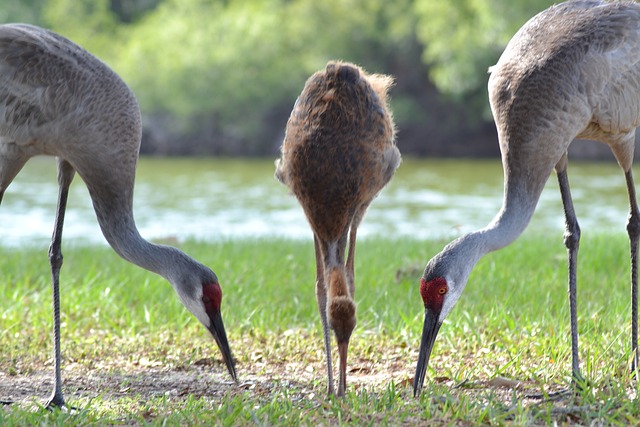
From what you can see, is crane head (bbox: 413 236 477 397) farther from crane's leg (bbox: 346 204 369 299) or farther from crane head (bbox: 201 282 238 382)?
crane head (bbox: 201 282 238 382)

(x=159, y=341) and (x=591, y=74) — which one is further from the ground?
(x=591, y=74)

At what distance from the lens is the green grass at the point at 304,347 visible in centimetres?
362

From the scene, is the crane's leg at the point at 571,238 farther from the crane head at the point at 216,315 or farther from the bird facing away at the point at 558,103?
the crane head at the point at 216,315

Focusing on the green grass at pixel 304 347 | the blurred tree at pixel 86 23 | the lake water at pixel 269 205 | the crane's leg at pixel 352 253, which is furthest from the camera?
the blurred tree at pixel 86 23

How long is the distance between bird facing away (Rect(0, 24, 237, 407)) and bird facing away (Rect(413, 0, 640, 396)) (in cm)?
163

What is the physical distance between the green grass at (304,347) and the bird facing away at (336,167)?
1.41 feet

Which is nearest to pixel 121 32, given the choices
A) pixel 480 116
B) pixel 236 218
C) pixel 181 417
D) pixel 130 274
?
pixel 480 116

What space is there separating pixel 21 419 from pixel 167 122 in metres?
38.1

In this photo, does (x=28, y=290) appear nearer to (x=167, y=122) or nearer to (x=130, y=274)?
(x=130, y=274)

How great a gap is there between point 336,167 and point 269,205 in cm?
1523

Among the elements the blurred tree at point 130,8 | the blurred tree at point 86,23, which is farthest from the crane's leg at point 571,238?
the blurred tree at point 130,8

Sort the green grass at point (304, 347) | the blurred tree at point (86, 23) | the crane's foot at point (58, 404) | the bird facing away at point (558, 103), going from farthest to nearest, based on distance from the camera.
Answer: the blurred tree at point (86, 23)
the bird facing away at point (558, 103)
the crane's foot at point (58, 404)
the green grass at point (304, 347)

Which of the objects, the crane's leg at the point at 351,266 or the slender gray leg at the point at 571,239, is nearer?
the slender gray leg at the point at 571,239

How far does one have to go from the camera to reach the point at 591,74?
4312mm
